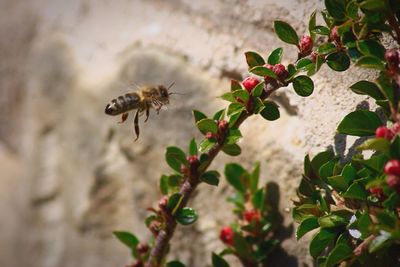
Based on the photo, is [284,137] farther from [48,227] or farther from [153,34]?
[48,227]

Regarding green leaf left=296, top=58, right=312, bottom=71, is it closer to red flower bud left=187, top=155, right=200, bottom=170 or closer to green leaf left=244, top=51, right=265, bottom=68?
green leaf left=244, top=51, right=265, bottom=68

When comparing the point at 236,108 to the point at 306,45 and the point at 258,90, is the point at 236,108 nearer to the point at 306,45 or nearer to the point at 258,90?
the point at 258,90

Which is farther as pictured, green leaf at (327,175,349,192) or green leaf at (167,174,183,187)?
green leaf at (167,174,183,187)

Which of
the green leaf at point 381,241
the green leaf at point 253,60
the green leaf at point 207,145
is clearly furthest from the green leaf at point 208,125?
the green leaf at point 381,241

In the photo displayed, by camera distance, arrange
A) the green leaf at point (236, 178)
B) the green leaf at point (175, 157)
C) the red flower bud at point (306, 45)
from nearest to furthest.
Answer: the red flower bud at point (306, 45) < the green leaf at point (175, 157) < the green leaf at point (236, 178)

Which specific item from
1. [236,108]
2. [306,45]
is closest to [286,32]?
[306,45]

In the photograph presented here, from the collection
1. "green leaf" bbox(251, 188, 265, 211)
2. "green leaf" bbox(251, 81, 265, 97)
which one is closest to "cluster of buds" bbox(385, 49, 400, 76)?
"green leaf" bbox(251, 81, 265, 97)

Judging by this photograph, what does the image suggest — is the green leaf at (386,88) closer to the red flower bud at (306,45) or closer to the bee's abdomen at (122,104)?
the red flower bud at (306,45)
